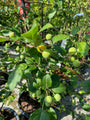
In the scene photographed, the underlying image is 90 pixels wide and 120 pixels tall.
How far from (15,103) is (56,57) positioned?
1303 millimetres

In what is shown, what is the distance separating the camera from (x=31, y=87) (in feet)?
1.92

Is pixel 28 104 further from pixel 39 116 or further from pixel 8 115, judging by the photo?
pixel 39 116

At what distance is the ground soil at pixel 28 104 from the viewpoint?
124 centimetres

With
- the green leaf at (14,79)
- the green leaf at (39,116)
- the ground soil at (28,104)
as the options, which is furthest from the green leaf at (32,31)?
the ground soil at (28,104)

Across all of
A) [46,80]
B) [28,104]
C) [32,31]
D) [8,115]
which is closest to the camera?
[32,31]

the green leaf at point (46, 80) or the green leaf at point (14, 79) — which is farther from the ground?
the green leaf at point (14, 79)

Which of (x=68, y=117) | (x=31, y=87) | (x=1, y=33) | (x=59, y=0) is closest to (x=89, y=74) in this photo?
(x=68, y=117)

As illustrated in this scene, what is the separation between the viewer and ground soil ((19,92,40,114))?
4.08ft

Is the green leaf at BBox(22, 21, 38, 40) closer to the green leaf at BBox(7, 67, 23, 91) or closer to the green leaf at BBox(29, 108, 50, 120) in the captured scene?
the green leaf at BBox(7, 67, 23, 91)

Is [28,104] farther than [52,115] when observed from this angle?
Yes

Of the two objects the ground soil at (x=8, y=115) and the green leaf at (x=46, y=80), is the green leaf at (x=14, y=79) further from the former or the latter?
the ground soil at (x=8, y=115)

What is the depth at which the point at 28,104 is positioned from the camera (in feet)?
4.21

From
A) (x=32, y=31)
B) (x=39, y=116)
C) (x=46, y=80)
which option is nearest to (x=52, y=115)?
(x=39, y=116)

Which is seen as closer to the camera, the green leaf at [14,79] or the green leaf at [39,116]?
the green leaf at [14,79]
